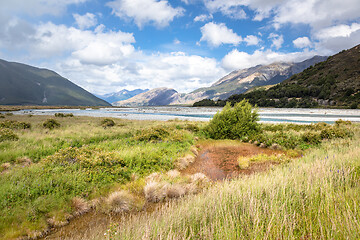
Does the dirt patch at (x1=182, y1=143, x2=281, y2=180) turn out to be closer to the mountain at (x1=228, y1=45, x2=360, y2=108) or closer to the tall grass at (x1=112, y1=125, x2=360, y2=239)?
the tall grass at (x1=112, y1=125, x2=360, y2=239)

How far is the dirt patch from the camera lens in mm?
9250

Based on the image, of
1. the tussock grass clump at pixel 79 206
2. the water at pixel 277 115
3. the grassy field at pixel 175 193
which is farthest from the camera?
the water at pixel 277 115

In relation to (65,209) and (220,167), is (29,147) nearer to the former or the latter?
(65,209)

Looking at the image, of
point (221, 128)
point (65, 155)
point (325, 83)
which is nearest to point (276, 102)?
point (325, 83)

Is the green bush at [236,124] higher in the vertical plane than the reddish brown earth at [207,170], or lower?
higher

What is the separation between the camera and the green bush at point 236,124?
698 inches

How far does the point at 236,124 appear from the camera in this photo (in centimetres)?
1803

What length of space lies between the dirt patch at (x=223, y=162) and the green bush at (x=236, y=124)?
8.23ft

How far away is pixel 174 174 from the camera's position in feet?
27.4

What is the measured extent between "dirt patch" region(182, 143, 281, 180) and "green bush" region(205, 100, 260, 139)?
2.51 meters

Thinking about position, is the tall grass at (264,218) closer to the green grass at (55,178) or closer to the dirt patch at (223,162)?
the green grass at (55,178)

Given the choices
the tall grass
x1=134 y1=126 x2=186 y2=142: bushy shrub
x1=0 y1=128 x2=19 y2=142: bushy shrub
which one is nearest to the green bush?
x1=134 y1=126 x2=186 y2=142: bushy shrub

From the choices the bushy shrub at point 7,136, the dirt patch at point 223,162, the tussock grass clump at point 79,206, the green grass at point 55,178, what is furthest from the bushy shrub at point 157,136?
the bushy shrub at point 7,136

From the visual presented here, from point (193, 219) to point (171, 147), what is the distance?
9.41m
